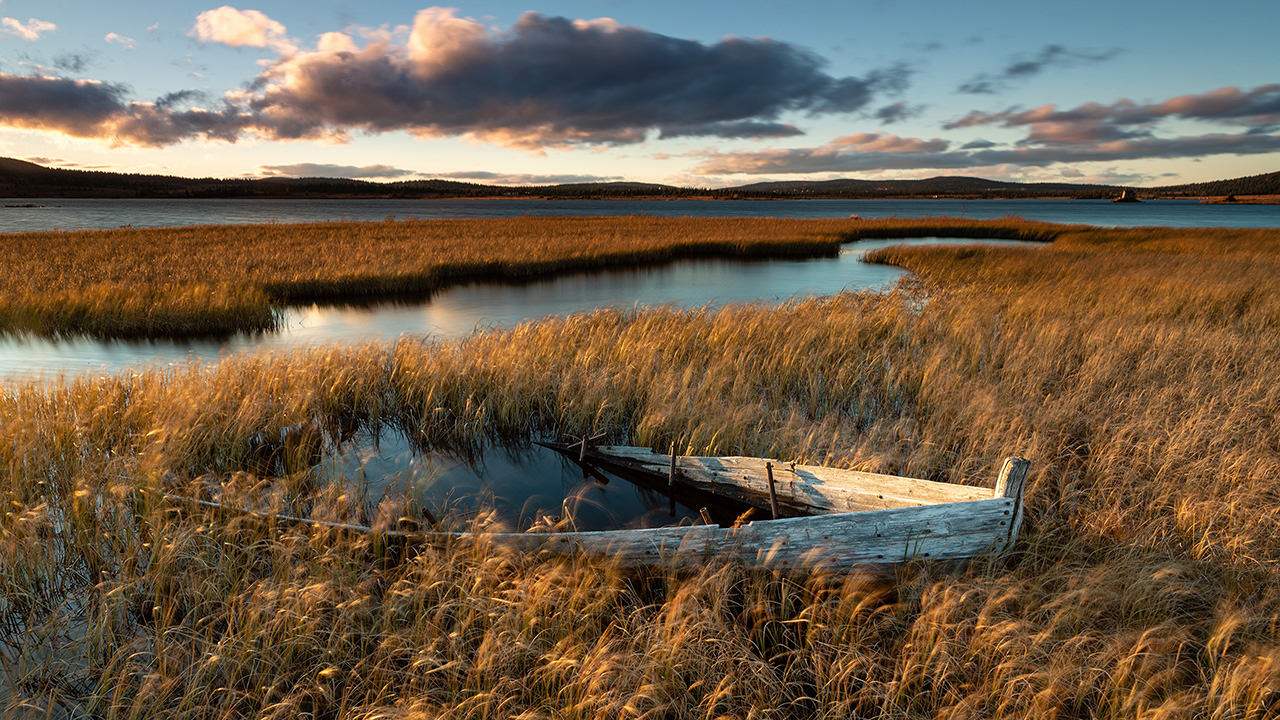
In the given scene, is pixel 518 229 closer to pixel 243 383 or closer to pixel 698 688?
pixel 243 383

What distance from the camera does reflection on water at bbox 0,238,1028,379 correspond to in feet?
47.4

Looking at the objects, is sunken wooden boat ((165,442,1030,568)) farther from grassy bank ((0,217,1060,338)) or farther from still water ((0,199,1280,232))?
still water ((0,199,1280,232))

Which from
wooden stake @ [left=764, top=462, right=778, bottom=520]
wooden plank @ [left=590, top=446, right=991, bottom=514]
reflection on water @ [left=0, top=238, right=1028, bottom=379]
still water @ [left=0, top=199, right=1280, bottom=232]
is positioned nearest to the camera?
wooden plank @ [left=590, top=446, right=991, bottom=514]

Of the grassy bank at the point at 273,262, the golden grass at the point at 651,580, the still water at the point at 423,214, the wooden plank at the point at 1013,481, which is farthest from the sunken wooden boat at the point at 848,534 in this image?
the still water at the point at 423,214

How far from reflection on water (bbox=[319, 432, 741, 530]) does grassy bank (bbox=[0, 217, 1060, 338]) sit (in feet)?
40.7

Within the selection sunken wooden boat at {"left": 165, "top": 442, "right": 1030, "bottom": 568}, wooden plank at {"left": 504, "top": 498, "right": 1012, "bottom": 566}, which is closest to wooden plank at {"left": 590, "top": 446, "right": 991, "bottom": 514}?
sunken wooden boat at {"left": 165, "top": 442, "right": 1030, "bottom": 568}

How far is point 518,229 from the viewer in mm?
48469

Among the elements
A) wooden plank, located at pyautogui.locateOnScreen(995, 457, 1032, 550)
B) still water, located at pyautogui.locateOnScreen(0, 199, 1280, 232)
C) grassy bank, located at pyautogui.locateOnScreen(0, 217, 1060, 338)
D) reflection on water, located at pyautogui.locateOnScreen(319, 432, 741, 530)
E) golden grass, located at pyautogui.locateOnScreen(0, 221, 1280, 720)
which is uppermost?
still water, located at pyautogui.locateOnScreen(0, 199, 1280, 232)

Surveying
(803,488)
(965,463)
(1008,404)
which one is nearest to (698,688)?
(803,488)

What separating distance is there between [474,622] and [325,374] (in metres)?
7.48

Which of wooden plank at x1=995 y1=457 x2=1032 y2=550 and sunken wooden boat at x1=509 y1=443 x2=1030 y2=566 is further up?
wooden plank at x1=995 y1=457 x2=1032 y2=550

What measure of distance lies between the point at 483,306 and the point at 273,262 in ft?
37.0

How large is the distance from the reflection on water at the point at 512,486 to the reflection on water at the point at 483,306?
373cm

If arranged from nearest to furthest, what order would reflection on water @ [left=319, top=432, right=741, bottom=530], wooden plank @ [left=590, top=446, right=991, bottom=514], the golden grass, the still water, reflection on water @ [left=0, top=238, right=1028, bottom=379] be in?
the golden grass
wooden plank @ [left=590, top=446, right=991, bottom=514]
reflection on water @ [left=319, top=432, right=741, bottom=530]
reflection on water @ [left=0, top=238, right=1028, bottom=379]
the still water
